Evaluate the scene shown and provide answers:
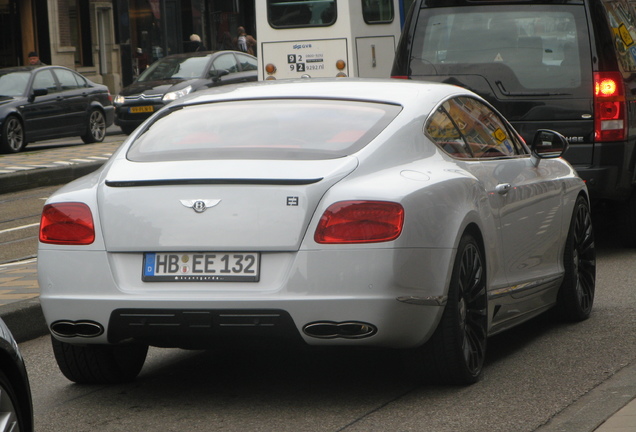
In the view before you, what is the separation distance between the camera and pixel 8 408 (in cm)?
407

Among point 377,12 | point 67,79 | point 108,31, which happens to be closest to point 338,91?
point 377,12

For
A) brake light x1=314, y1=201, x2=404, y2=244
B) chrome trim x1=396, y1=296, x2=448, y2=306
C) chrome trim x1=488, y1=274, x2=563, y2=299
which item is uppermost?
brake light x1=314, y1=201, x2=404, y2=244

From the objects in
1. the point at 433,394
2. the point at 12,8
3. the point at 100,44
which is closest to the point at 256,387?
the point at 433,394

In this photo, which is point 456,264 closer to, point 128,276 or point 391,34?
point 128,276

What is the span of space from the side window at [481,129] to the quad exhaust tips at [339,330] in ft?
4.92

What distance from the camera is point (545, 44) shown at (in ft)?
32.9

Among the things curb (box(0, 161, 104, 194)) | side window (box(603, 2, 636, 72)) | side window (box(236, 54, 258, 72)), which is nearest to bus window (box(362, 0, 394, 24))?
curb (box(0, 161, 104, 194))

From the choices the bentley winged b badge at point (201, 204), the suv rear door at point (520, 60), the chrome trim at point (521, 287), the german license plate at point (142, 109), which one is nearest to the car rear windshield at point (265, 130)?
the bentley winged b badge at point (201, 204)

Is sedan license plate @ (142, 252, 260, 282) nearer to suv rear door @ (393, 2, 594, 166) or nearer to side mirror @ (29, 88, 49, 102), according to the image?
suv rear door @ (393, 2, 594, 166)

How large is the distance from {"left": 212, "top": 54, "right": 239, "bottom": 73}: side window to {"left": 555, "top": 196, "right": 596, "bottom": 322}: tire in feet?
65.6

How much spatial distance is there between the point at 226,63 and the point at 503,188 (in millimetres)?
21490

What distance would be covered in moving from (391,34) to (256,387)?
12.6 metres

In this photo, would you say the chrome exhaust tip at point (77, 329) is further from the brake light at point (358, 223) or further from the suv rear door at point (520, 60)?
the suv rear door at point (520, 60)

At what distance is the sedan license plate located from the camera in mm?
5277
